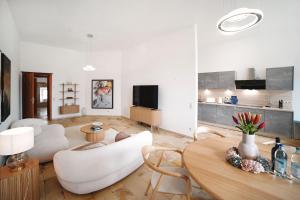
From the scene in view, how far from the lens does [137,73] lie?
668cm

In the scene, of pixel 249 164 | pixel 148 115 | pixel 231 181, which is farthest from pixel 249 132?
pixel 148 115

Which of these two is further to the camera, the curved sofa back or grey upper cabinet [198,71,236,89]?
grey upper cabinet [198,71,236,89]

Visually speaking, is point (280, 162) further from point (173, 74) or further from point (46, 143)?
point (173, 74)

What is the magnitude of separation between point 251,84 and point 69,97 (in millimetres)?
8323

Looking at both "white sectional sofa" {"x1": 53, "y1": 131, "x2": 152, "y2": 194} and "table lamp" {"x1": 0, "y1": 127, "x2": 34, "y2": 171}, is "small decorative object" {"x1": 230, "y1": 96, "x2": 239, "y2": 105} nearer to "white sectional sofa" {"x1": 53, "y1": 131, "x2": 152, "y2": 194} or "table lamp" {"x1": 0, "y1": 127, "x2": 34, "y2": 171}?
"white sectional sofa" {"x1": 53, "y1": 131, "x2": 152, "y2": 194}

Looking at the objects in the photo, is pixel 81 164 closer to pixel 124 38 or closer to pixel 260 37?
pixel 124 38

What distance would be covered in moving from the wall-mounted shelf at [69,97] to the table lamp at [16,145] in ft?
19.2

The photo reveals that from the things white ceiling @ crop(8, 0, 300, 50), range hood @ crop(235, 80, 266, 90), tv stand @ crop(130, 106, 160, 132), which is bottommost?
tv stand @ crop(130, 106, 160, 132)

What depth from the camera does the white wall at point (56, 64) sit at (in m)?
6.32

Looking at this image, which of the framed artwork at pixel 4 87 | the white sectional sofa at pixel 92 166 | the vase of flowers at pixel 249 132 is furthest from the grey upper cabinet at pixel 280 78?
the framed artwork at pixel 4 87

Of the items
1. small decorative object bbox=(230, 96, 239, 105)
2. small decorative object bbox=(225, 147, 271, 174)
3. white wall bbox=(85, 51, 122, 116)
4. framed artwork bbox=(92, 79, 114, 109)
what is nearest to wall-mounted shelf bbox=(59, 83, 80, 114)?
white wall bbox=(85, 51, 122, 116)

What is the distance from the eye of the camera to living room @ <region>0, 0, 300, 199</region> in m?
2.17

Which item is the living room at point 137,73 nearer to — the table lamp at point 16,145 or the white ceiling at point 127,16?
the white ceiling at point 127,16

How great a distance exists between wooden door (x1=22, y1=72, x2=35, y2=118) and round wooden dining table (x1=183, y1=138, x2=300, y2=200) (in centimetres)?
724
